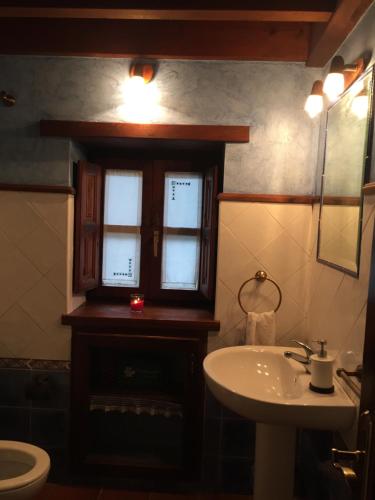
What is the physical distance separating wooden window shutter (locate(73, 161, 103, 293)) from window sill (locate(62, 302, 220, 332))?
16cm

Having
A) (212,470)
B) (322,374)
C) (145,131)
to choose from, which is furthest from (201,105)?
(212,470)

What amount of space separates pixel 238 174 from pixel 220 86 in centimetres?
44

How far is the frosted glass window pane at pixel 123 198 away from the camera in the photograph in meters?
2.38

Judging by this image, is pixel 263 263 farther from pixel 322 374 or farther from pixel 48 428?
pixel 48 428

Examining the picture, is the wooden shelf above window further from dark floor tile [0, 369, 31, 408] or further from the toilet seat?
the toilet seat

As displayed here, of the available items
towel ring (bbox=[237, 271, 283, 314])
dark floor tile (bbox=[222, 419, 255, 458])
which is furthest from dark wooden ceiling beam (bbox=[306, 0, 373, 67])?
dark floor tile (bbox=[222, 419, 255, 458])

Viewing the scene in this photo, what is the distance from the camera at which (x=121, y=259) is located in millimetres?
2414

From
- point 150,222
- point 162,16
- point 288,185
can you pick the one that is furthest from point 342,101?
point 150,222

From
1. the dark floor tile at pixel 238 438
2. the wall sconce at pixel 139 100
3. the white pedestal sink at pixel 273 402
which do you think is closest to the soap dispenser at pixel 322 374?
the white pedestal sink at pixel 273 402

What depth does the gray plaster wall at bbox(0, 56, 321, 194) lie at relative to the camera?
6.55 ft

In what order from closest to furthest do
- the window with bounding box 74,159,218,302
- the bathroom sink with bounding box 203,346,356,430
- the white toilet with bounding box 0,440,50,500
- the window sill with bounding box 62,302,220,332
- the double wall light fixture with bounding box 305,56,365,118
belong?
the bathroom sink with bounding box 203,346,356,430, the double wall light fixture with bounding box 305,56,365,118, the white toilet with bounding box 0,440,50,500, the window sill with bounding box 62,302,220,332, the window with bounding box 74,159,218,302

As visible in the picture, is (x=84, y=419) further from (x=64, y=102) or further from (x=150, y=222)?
(x=64, y=102)

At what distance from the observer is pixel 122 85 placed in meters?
2.02

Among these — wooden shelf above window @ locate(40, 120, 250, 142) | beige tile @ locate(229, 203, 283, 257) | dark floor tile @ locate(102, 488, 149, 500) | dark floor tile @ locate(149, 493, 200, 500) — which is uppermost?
wooden shelf above window @ locate(40, 120, 250, 142)
